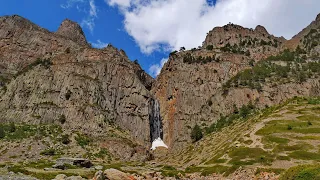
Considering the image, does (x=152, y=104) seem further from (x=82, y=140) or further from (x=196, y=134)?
(x=82, y=140)

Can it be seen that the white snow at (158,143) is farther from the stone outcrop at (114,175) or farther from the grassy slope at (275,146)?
the stone outcrop at (114,175)

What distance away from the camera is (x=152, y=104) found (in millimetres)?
156875

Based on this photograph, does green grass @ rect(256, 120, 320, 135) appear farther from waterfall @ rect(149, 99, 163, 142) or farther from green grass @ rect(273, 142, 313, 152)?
waterfall @ rect(149, 99, 163, 142)

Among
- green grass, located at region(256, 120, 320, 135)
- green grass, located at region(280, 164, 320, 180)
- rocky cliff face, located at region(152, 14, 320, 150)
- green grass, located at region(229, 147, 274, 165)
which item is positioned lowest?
green grass, located at region(229, 147, 274, 165)

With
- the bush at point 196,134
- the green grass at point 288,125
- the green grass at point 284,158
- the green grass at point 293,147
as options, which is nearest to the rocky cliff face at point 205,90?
the bush at point 196,134

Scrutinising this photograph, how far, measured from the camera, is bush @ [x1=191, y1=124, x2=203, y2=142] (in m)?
136

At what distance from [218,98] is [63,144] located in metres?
77.2

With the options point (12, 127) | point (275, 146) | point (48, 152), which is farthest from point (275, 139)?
point (12, 127)

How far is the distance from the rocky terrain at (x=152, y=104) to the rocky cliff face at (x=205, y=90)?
1.59ft

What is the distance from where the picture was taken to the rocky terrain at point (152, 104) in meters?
90.3

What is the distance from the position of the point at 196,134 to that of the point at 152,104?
2922cm

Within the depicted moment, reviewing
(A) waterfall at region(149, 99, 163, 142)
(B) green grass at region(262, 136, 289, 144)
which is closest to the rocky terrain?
(B) green grass at region(262, 136, 289, 144)

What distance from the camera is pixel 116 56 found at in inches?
6240

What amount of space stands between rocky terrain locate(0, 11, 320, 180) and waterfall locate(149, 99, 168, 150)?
50cm
